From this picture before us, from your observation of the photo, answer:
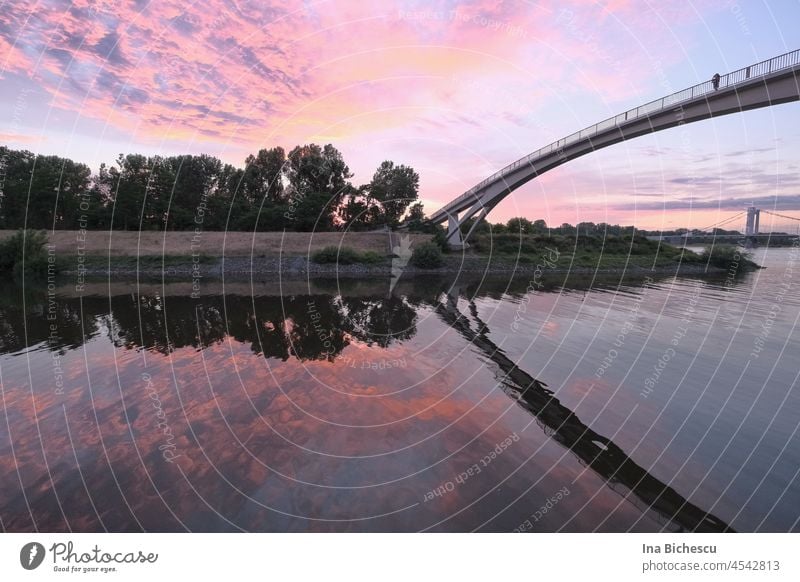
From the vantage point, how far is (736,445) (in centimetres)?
916

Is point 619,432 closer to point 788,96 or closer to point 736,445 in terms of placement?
point 736,445

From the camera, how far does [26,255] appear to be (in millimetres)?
42312

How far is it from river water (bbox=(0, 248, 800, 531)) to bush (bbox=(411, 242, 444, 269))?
3030 cm

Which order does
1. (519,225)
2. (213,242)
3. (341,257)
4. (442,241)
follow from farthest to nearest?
(519,225), (442,241), (213,242), (341,257)

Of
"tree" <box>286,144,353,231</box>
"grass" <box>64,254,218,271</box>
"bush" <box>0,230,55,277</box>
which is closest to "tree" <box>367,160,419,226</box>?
"tree" <box>286,144,353,231</box>

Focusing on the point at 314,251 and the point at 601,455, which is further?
the point at 314,251

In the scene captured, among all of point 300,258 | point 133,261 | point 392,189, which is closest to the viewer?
point 133,261

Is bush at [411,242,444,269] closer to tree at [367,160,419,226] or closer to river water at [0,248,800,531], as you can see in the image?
tree at [367,160,419,226]

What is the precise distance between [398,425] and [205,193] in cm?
6140

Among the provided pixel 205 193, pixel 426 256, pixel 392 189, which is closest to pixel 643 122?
pixel 426 256

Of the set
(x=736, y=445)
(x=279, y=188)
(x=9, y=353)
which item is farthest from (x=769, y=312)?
(x=279, y=188)

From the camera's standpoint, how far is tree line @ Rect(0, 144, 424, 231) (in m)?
60.4

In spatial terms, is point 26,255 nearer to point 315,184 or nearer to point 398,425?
point 315,184
